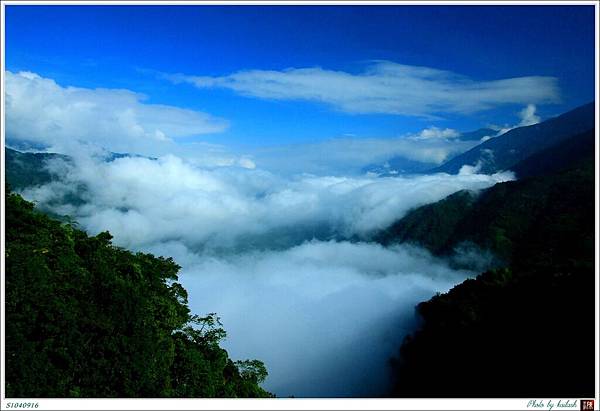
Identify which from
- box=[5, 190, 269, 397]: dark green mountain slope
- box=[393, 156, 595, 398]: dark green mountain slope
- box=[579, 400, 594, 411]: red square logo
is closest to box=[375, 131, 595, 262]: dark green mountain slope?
box=[393, 156, 595, 398]: dark green mountain slope

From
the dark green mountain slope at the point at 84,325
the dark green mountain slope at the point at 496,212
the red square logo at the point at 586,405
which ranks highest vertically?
the dark green mountain slope at the point at 496,212

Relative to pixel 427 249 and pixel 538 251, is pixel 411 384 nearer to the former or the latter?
pixel 538 251

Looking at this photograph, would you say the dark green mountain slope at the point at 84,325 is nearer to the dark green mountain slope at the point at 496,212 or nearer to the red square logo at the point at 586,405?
the red square logo at the point at 586,405

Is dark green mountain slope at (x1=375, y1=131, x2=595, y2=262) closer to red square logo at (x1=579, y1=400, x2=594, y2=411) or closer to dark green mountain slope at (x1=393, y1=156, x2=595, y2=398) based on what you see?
dark green mountain slope at (x1=393, y1=156, x2=595, y2=398)

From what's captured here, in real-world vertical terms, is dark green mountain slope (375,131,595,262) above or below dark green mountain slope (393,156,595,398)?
above

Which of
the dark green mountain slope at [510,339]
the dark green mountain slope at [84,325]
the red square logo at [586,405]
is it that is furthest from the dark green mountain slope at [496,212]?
the dark green mountain slope at [84,325]

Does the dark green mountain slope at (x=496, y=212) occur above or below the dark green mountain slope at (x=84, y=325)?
above

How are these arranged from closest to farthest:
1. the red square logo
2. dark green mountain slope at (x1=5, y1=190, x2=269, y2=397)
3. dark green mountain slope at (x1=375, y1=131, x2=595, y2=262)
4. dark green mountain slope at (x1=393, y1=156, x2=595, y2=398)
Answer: the red square logo < dark green mountain slope at (x1=5, y1=190, x2=269, y2=397) < dark green mountain slope at (x1=393, y1=156, x2=595, y2=398) < dark green mountain slope at (x1=375, y1=131, x2=595, y2=262)

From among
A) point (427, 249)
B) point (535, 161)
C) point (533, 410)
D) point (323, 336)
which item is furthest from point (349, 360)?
point (535, 161)
